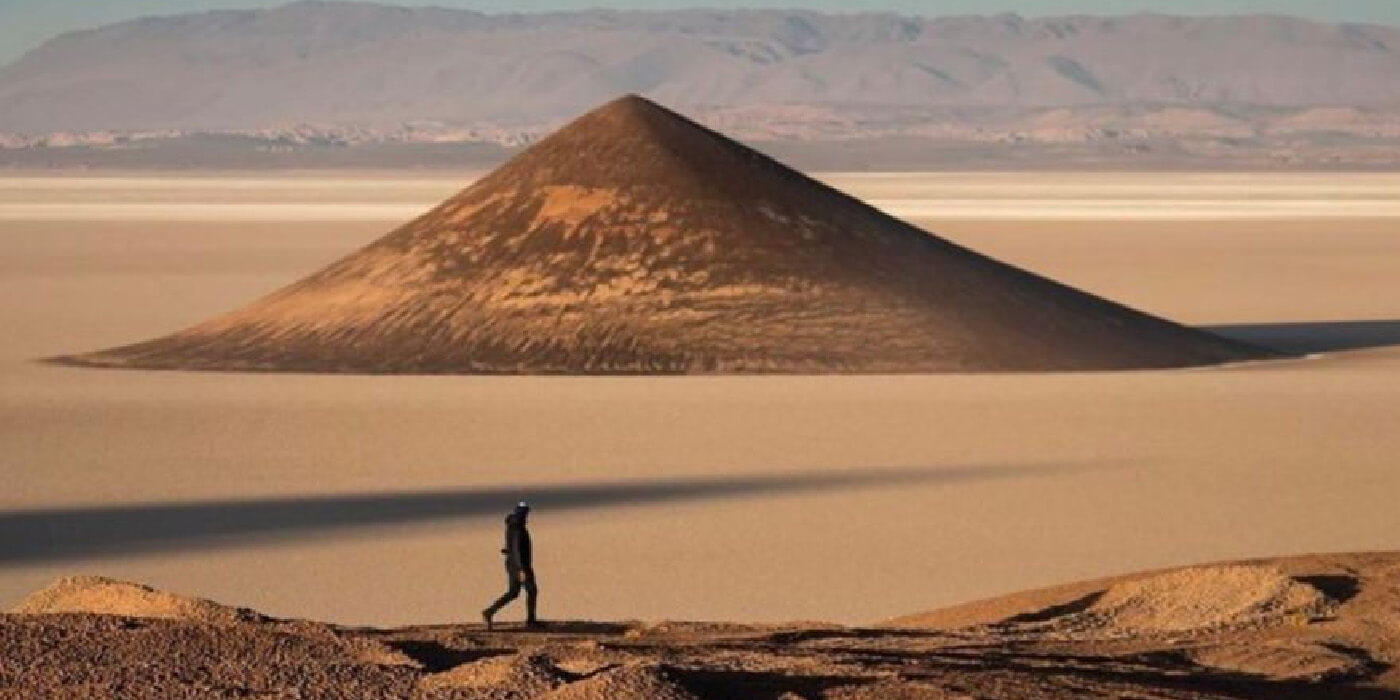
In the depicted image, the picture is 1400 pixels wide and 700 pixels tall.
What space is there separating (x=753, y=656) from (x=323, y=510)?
29.3 feet

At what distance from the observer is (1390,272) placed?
155ft

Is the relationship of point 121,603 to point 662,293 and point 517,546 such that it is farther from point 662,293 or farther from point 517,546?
point 662,293

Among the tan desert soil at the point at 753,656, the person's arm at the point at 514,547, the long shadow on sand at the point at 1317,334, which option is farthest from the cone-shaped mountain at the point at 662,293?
the person's arm at the point at 514,547

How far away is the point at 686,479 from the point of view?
64.3 feet

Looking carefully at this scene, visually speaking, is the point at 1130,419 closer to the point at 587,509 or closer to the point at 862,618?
the point at 587,509

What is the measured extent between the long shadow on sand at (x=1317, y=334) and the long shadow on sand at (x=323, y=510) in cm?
1130

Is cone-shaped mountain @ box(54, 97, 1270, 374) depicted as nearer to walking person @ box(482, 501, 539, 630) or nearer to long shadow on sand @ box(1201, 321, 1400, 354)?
long shadow on sand @ box(1201, 321, 1400, 354)

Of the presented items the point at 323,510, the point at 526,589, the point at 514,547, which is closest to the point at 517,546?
the point at 514,547

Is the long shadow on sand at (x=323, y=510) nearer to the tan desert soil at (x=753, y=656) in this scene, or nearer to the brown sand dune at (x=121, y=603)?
the brown sand dune at (x=121, y=603)

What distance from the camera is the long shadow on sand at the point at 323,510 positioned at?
53.7 feet

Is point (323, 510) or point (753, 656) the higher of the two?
point (323, 510)

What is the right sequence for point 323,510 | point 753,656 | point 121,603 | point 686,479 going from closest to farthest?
1. point 753,656
2. point 121,603
3. point 323,510
4. point 686,479

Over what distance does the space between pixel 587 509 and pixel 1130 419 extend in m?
6.37

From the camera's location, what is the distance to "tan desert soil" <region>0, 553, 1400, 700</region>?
833 cm
